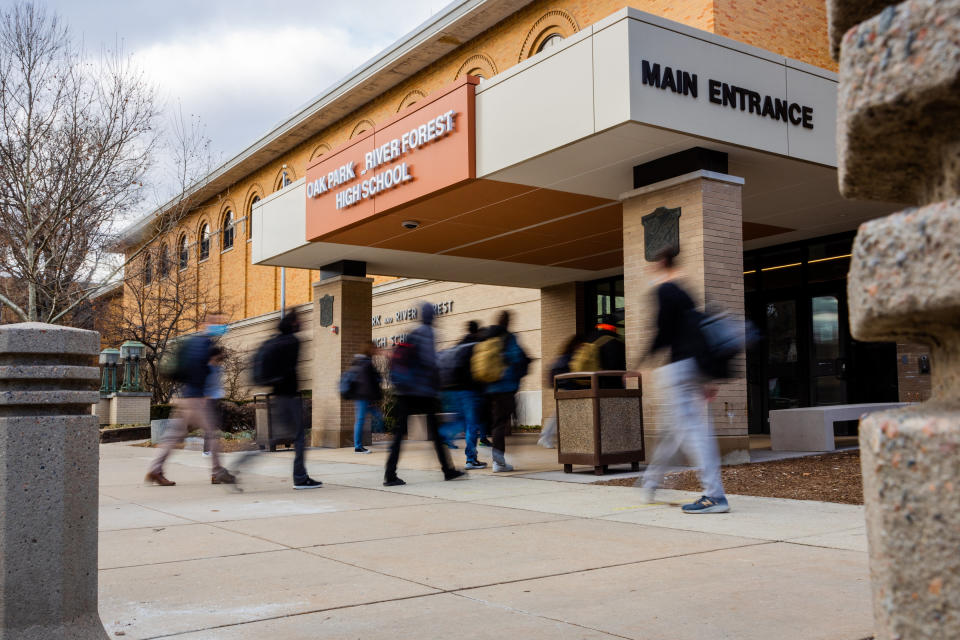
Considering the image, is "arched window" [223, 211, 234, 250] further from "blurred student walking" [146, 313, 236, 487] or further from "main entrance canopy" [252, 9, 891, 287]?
"blurred student walking" [146, 313, 236, 487]

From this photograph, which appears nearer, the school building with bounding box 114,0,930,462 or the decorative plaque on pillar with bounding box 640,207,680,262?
the school building with bounding box 114,0,930,462

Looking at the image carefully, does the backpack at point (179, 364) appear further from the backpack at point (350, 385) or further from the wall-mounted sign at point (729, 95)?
the wall-mounted sign at point (729, 95)

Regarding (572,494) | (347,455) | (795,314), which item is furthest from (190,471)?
(795,314)

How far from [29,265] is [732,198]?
18052 millimetres

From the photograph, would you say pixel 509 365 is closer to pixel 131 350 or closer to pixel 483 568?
pixel 483 568

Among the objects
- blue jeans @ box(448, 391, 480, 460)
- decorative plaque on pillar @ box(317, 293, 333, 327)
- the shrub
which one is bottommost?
the shrub

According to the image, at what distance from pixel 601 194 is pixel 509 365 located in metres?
3.79

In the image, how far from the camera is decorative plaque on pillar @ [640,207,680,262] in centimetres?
1094

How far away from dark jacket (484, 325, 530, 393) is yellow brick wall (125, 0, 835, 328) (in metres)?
8.87

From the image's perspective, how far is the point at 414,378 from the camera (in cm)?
928

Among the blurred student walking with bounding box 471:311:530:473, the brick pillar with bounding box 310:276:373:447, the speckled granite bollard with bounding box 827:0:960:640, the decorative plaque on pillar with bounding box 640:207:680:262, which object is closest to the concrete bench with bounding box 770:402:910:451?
the decorative plaque on pillar with bounding box 640:207:680:262

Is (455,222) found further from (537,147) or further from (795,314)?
(795,314)

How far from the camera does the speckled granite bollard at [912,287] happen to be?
4.02ft

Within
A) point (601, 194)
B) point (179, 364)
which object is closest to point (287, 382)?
point (179, 364)
